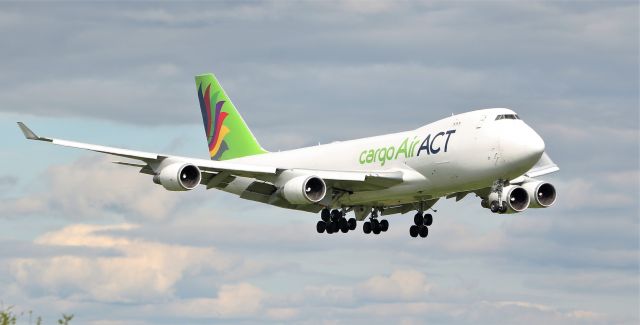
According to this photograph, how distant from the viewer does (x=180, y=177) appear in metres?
56.4

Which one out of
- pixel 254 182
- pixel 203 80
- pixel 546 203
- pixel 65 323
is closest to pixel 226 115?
pixel 203 80

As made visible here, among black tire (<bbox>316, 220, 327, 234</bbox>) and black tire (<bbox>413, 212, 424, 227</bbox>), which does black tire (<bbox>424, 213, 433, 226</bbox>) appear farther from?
black tire (<bbox>316, 220, 327, 234</bbox>)

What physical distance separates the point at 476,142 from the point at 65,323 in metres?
34.1

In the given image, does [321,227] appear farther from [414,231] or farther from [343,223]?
[414,231]

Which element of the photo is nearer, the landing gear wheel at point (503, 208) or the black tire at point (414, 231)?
the landing gear wheel at point (503, 208)

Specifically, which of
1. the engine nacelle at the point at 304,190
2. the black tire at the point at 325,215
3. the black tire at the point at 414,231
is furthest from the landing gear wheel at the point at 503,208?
the black tire at the point at 325,215

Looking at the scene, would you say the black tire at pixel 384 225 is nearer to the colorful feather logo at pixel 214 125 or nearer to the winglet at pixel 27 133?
the colorful feather logo at pixel 214 125

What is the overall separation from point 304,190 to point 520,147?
1099 cm

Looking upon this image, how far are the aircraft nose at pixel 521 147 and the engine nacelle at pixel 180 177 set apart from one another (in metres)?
15.3

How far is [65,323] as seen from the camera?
23.0 m

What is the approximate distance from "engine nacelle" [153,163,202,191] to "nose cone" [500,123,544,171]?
1524 cm

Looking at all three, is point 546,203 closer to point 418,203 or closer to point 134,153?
point 418,203

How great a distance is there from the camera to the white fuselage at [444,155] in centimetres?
5353

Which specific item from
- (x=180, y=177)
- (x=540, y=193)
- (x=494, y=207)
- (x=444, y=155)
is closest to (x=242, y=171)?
(x=180, y=177)
